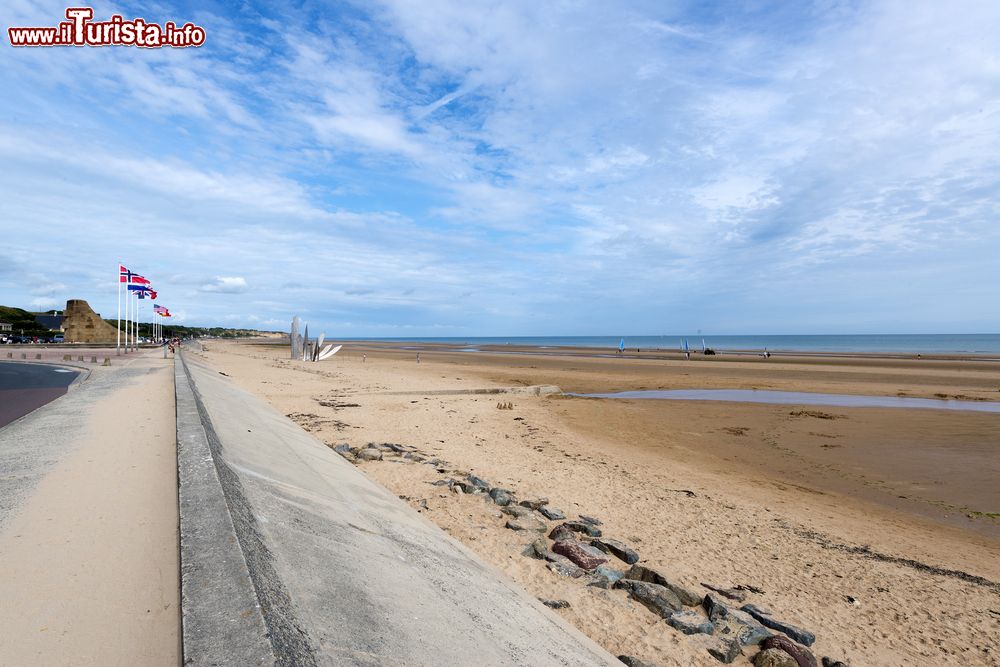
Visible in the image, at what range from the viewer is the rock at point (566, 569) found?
487 centimetres

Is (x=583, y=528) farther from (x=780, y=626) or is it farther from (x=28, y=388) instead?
(x=28, y=388)

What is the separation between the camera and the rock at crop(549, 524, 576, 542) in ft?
18.6

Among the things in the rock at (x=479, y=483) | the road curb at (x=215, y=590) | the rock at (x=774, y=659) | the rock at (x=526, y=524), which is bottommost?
the rock at (x=774, y=659)

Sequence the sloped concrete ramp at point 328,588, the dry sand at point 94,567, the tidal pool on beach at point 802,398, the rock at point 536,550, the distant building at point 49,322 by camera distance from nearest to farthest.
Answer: the sloped concrete ramp at point 328,588, the dry sand at point 94,567, the rock at point 536,550, the tidal pool on beach at point 802,398, the distant building at point 49,322

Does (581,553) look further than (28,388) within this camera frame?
No

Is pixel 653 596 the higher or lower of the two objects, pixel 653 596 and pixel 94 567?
the lower

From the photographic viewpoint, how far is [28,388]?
595 inches

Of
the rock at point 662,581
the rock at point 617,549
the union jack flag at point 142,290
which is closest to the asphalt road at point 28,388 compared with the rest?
the rock at point 617,549

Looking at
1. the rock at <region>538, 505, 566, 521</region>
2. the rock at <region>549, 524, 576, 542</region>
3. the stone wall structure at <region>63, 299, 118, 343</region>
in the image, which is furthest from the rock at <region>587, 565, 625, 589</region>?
the stone wall structure at <region>63, 299, 118, 343</region>

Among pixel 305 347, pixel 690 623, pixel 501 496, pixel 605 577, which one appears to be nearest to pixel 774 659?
pixel 690 623

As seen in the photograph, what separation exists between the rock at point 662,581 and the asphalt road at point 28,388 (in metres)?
10.9

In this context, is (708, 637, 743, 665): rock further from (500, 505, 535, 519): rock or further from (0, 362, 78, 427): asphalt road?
(0, 362, 78, 427): asphalt road

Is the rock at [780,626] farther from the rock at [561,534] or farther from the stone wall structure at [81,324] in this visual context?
the stone wall structure at [81,324]

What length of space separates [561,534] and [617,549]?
657 millimetres
